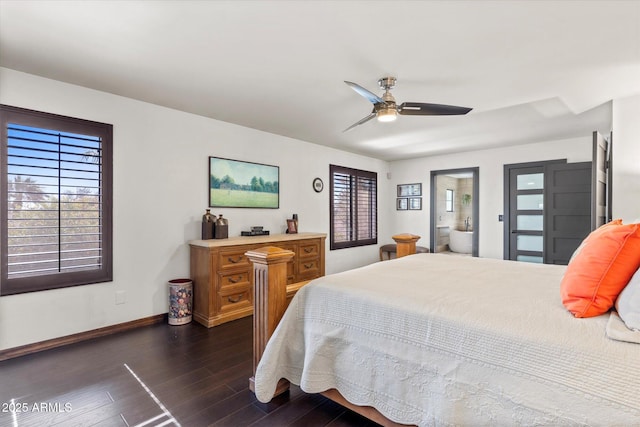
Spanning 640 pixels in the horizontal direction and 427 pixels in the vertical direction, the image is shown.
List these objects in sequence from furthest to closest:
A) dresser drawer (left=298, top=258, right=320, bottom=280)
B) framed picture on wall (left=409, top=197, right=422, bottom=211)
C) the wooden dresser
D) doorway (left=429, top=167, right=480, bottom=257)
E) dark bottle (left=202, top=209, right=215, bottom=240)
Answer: framed picture on wall (left=409, top=197, right=422, bottom=211) < doorway (left=429, top=167, right=480, bottom=257) < dresser drawer (left=298, top=258, right=320, bottom=280) < dark bottle (left=202, top=209, right=215, bottom=240) < the wooden dresser

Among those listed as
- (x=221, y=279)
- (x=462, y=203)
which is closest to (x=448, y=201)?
(x=462, y=203)

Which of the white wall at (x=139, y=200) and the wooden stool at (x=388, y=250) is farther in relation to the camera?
the wooden stool at (x=388, y=250)

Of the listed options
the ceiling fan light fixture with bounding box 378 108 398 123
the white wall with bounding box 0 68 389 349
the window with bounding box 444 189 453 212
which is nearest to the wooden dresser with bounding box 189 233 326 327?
the white wall with bounding box 0 68 389 349

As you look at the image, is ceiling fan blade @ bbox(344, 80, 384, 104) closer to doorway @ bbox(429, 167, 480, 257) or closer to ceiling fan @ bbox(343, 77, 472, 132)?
ceiling fan @ bbox(343, 77, 472, 132)

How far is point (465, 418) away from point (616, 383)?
0.54 m

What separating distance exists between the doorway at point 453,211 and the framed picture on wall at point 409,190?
291mm

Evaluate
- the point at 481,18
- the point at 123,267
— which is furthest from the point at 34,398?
the point at 481,18

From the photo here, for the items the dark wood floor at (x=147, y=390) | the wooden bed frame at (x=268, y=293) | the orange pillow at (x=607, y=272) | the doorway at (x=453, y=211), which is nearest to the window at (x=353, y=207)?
the doorway at (x=453, y=211)

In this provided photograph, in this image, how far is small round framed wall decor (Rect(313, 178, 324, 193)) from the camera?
17.0 ft

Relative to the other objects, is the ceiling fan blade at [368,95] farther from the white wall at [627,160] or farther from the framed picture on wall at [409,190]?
the framed picture on wall at [409,190]

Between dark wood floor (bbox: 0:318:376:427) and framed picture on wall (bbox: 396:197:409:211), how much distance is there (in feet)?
15.3

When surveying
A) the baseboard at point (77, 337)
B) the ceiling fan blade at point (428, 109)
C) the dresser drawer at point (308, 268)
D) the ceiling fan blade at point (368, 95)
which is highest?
the ceiling fan blade at point (368, 95)

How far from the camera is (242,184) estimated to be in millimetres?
4125

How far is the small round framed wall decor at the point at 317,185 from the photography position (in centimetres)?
518
